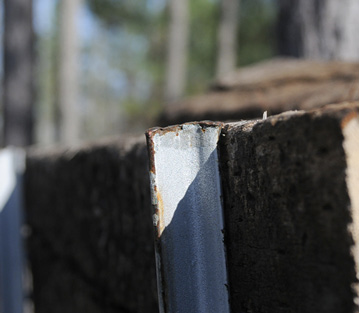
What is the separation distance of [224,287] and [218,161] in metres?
0.28

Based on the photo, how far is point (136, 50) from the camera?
34.0 m

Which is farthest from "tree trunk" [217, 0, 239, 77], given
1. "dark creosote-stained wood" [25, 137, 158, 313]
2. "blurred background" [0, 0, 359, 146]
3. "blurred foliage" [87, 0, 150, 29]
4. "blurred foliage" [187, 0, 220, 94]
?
"dark creosote-stained wood" [25, 137, 158, 313]

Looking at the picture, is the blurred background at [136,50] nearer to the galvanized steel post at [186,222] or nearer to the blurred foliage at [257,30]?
the blurred foliage at [257,30]

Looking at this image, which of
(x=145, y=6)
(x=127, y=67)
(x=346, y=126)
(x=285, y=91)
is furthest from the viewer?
(x=127, y=67)

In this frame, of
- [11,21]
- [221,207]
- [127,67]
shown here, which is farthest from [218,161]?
[127,67]

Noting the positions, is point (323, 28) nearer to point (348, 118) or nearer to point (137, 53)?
point (348, 118)

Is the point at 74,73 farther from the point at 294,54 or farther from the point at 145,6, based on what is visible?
the point at 145,6

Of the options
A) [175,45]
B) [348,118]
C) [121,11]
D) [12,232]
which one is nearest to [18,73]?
[12,232]

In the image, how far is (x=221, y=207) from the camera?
46.6 inches

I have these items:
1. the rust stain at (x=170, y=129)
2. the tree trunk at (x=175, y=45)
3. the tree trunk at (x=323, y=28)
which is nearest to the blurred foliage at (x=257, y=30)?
the tree trunk at (x=175, y=45)

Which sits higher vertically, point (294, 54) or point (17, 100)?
point (17, 100)

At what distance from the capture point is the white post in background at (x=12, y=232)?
10.9ft

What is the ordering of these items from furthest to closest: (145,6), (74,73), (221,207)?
(145,6) → (74,73) → (221,207)

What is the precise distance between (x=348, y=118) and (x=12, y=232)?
2877 mm
